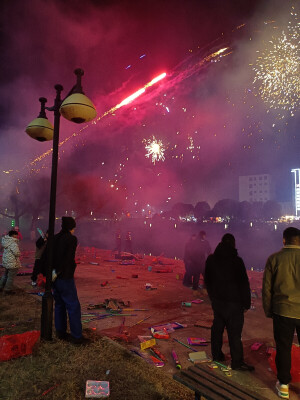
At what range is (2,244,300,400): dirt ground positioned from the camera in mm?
4445

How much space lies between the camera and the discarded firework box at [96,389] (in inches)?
135

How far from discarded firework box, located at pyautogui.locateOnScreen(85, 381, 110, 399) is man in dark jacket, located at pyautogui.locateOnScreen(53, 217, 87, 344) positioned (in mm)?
1417

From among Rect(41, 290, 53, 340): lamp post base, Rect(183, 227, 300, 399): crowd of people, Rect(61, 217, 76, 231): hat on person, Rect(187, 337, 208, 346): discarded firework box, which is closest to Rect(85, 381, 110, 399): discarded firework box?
Rect(41, 290, 53, 340): lamp post base

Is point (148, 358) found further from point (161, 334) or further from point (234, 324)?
point (234, 324)

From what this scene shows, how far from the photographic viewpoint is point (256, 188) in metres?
124

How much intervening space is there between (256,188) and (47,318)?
12880 cm

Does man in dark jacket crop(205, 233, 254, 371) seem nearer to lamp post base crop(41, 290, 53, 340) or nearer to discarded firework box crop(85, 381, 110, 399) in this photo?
discarded firework box crop(85, 381, 110, 399)

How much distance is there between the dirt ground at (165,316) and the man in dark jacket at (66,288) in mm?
801

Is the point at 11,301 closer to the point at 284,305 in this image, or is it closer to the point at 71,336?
the point at 71,336

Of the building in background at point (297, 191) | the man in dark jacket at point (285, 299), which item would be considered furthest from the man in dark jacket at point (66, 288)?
the building in background at point (297, 191)

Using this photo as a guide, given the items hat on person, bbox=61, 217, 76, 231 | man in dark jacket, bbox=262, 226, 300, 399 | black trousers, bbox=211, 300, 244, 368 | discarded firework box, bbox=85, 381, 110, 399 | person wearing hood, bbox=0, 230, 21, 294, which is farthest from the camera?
person wearing hood, bbox=0, 230, 21, 294

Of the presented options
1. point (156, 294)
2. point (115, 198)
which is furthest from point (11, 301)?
point (115, 198)

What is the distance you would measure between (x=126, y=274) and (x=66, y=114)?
29.6 feet

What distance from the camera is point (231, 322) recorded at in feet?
14.0
